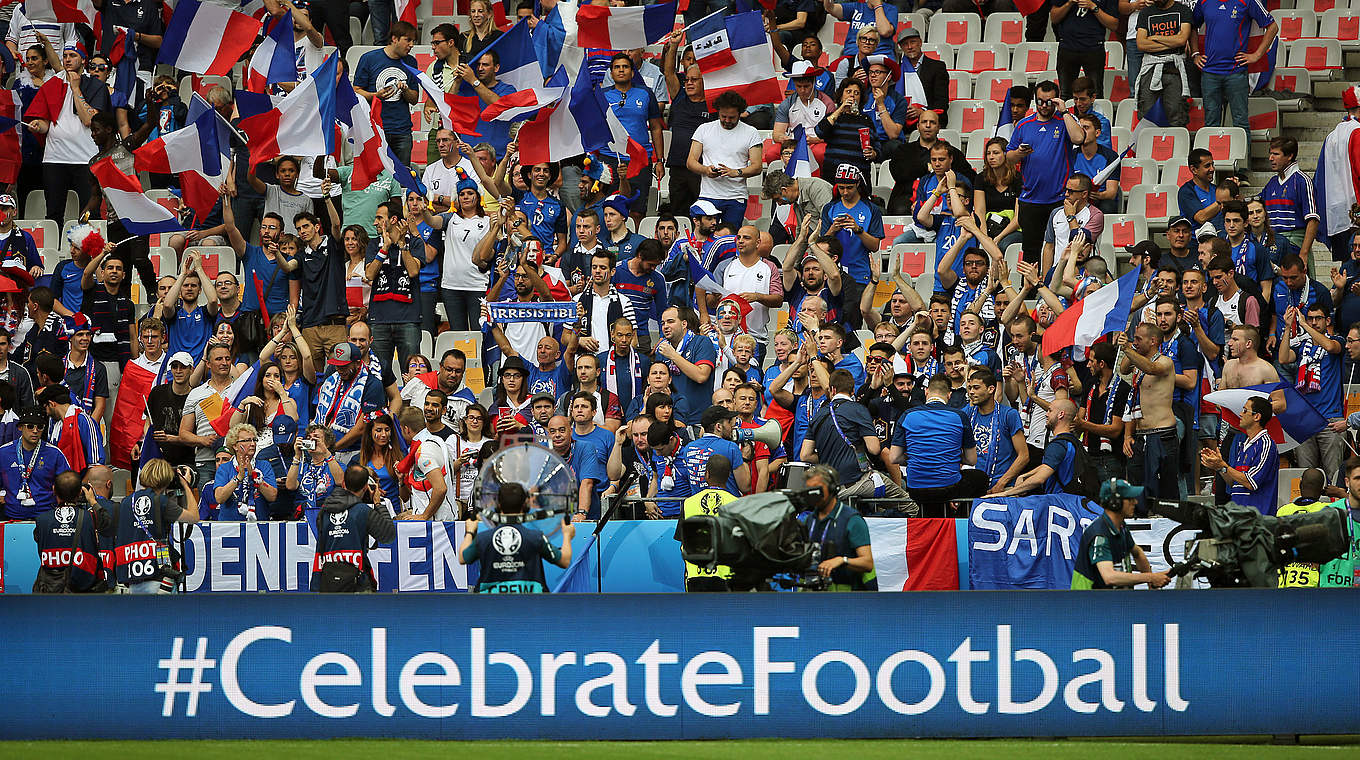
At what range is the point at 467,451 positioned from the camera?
1387cm

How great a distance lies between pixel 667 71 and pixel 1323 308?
7.48 m

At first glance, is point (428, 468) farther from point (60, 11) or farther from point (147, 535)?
point (60, 11)

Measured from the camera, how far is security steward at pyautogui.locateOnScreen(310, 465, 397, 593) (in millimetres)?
11688

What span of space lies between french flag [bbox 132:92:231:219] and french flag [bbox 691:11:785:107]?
5.06 metres

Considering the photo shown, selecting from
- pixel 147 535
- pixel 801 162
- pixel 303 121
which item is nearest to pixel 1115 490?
pixel 147 535

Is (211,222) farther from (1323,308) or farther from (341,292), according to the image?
(1323,308)

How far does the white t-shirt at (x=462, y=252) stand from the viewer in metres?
16.0

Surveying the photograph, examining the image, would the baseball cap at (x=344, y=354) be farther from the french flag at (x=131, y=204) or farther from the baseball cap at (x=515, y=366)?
the french flag at (x=131, y=204)

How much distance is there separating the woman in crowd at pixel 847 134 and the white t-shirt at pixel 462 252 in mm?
3706

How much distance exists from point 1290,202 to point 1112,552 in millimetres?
7250

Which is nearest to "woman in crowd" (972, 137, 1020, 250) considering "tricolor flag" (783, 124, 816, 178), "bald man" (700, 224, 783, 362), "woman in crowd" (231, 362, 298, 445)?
"tricolor flag" (783, 124, 816, 178)

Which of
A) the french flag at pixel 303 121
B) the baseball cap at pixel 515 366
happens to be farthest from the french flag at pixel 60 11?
the baseball cap at pixel 515 366

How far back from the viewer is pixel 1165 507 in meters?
11.7

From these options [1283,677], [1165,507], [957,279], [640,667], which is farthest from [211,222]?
[1283,677]
